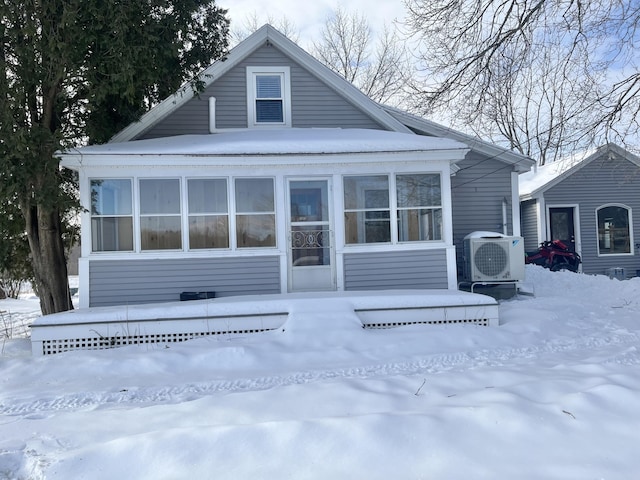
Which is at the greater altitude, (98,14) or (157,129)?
(98,14)

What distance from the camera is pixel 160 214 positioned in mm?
8469

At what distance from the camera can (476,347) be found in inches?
252

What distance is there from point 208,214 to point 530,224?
12.1 metres

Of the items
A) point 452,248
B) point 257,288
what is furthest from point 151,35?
point 452,248

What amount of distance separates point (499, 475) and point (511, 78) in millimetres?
8237

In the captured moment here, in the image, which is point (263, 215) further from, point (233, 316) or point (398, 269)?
point (398, 269)

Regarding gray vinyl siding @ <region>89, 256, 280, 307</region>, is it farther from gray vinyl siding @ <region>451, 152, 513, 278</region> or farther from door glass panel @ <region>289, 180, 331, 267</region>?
gray vinyl siding @ <region>451, 152, 513, 278</region>

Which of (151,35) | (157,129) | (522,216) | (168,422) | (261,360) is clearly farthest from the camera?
(522,216)

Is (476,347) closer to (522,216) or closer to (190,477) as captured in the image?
(190,477)

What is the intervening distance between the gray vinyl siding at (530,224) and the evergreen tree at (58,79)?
1208cm

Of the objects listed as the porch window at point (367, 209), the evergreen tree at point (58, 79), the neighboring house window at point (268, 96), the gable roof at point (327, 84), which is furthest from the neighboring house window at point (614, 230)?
the evergreen tree at point (58, 79)

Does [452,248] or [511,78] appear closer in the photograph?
Answer: [452,248]

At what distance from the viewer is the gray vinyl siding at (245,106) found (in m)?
10.4

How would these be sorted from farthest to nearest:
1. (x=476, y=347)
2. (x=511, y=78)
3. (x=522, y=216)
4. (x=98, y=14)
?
(x=522, y=216) < (x=511, y=78) < (x=98, y=14) < (x=476, y=347)
